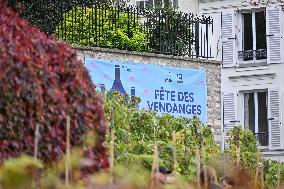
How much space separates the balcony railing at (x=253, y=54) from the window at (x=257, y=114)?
1186mm

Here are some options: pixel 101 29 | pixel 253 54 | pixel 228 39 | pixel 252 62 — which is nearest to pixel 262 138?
pixel 252 62

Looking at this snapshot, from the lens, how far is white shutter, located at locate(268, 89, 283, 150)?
121ft

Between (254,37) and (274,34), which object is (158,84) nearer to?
(274,34)

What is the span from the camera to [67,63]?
766 cm

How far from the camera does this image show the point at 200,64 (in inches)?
895

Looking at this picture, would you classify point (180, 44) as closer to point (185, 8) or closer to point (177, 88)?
point (177, 88)

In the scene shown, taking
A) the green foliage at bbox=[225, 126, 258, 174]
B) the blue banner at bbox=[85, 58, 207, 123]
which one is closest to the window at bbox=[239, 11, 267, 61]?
the blue banner at bbox=[85, 58, 207, 123]

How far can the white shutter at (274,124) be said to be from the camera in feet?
121

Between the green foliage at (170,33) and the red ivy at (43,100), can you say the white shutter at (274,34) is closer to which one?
the green foliage at (170,33)

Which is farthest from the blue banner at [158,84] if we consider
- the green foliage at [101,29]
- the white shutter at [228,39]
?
the white shutter at [228,39]

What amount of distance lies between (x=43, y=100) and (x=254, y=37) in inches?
1234

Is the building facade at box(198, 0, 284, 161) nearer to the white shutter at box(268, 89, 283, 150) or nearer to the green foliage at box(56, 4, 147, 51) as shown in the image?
the white shutter at box(268, 89, 283, 150)

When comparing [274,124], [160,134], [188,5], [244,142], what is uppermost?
[188,5]

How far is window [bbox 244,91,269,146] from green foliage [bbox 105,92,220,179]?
20.5m
